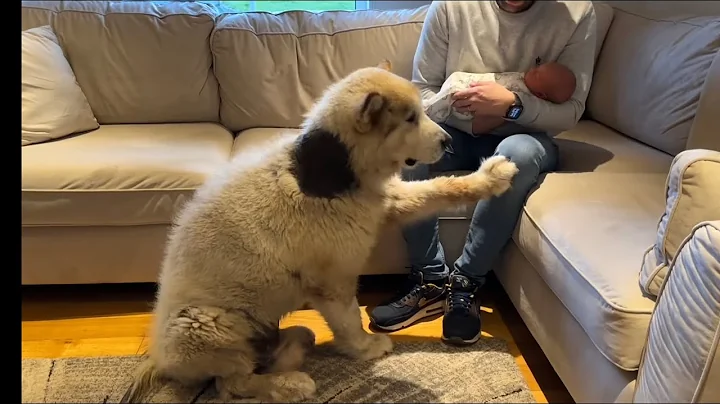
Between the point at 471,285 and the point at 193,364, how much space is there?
80 centimetres

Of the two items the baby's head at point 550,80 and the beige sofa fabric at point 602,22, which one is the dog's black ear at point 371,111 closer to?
the baby's head at point 550,80

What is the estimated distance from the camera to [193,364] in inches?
55.1

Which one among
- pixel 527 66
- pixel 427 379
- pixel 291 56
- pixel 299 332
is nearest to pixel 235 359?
pixel 299 332

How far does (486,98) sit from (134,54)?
1281 millimetres

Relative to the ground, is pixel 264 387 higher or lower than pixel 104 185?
lower

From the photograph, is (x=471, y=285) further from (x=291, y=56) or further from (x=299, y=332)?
(x=291, y=56)

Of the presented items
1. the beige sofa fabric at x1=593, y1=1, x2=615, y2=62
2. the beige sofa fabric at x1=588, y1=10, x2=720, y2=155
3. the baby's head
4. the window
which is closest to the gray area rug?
the baby's head

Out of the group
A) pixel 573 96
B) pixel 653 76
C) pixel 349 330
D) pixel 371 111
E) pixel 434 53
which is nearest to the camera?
pixel 371 111

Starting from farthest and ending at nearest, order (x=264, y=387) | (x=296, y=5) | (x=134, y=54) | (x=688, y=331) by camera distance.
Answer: (x=296, y=5)
(x=134, y=54)
(x=264, y=387)
(x=688, y=331)

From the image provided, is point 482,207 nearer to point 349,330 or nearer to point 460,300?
point 460,300

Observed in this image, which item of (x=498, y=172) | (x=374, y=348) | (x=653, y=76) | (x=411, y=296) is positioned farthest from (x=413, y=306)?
(x=653, y=76)

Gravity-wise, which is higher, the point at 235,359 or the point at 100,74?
the point at 100,74

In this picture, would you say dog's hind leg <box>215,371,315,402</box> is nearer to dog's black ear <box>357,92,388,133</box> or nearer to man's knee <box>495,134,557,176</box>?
dog's black ear <box>357,92,388,133</box>

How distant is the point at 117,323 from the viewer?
1830 millimetres
